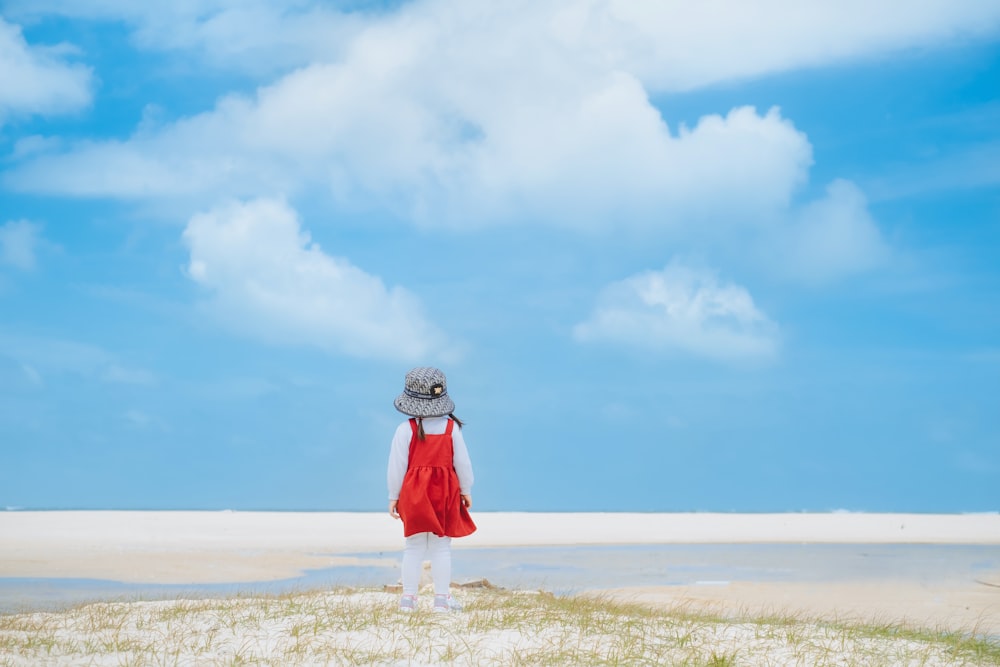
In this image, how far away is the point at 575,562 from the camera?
20.7 meters

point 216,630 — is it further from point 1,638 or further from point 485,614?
point 485,614

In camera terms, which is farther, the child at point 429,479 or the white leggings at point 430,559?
the white leggings at point 430,559

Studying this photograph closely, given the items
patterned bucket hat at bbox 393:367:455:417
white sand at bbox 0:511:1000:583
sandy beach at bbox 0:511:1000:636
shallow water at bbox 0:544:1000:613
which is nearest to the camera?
patterned bucket hat at bbox 393:367:455:417

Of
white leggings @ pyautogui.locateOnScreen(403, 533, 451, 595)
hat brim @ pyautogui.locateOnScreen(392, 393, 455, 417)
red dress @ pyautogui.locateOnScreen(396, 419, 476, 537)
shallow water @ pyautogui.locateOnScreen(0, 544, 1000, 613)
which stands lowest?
shallow water @ pyautogui.locateOnScreen(0, 544, 1000, 613)

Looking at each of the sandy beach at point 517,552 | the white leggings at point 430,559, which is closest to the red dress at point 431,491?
the white leggings at point 430,559

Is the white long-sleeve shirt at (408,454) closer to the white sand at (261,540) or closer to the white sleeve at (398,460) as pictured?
the white sleeve at (398,460)

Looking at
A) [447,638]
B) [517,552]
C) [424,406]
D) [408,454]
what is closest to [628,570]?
[517,552]

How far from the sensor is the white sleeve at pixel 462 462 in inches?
330

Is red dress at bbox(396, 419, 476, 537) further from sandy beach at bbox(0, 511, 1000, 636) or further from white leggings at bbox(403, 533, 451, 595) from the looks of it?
sandy beach at bbox(0, 511, 1000, 636)

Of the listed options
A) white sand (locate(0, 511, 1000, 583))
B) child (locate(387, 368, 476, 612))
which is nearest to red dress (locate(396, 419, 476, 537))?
child (locate(387, 368, 476, 612))

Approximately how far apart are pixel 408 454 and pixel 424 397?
528 mm

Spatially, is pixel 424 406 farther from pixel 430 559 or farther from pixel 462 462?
pixel 430 559

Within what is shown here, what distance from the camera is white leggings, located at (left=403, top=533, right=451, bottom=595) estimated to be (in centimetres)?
830

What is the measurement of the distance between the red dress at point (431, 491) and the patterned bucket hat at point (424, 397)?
6.9 inches
